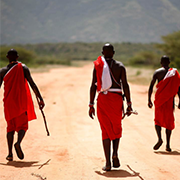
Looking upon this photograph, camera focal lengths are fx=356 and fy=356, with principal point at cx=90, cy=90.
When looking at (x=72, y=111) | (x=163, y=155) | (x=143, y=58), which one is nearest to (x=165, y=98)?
(x=163, y=155)

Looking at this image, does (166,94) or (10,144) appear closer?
(10,144)

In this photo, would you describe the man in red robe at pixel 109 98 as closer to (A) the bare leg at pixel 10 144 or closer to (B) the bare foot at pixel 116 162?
(B) the bare foot at pixel 116 162

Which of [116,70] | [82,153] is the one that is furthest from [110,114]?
[82,153]

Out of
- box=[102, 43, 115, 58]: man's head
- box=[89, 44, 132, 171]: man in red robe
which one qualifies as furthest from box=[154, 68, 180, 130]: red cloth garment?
box=[102, 43, 115, 58]: man's head

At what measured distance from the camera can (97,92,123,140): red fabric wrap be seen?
5496 millimetres

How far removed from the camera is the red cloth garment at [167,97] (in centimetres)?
681

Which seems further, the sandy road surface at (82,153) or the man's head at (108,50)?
the man's head at (108,50)

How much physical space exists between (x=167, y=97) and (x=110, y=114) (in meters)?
1.78

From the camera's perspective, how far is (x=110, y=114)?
18.1ft

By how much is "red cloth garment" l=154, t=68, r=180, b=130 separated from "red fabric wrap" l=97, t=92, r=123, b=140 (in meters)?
1.58

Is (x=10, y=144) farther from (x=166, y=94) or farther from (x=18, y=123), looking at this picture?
(x=166, y=94)

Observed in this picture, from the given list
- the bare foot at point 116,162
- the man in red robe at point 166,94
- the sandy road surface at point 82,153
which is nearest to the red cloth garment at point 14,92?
the sandy road surface at point 82,153

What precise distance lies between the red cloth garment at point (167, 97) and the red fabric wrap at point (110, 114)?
1.58 metres

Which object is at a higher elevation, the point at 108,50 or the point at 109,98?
the point at 108,50
